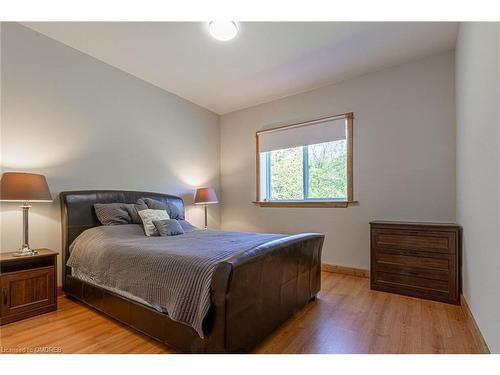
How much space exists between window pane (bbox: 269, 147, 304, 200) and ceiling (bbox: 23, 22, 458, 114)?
1031 mm

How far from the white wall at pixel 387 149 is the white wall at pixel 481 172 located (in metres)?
0.49

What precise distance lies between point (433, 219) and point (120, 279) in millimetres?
3168

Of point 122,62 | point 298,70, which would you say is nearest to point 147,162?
point 122,62

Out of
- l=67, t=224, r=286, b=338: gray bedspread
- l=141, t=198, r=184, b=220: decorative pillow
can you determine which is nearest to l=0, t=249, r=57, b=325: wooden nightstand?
l=67, t=224, r=286, b=338: gray bedspread

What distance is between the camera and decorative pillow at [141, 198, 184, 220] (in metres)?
3.06

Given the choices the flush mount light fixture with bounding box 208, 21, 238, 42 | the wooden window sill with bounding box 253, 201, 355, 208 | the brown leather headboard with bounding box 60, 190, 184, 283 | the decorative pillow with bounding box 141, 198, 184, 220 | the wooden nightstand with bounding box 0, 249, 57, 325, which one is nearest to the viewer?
the wooden nightstand with bounding box 0, 249, 57, 325

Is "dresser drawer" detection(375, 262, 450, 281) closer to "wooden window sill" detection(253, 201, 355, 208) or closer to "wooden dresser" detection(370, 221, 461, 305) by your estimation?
"wooden dresser" detection(370, 221, 461, 305)

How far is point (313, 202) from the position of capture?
11.9 feet

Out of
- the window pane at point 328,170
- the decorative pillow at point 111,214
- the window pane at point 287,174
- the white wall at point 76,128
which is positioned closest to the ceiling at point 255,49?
the white wall at point 76,128

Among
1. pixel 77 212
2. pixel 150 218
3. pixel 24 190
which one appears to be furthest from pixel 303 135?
pixel 24 190

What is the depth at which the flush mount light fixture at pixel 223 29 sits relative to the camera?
Result: 2.28m

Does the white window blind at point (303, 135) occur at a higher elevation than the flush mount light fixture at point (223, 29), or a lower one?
lower

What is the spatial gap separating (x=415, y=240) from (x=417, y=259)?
0.19 meters

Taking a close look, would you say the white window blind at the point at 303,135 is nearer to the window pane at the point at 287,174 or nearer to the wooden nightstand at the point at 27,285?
the window pane at the point at 287,174
